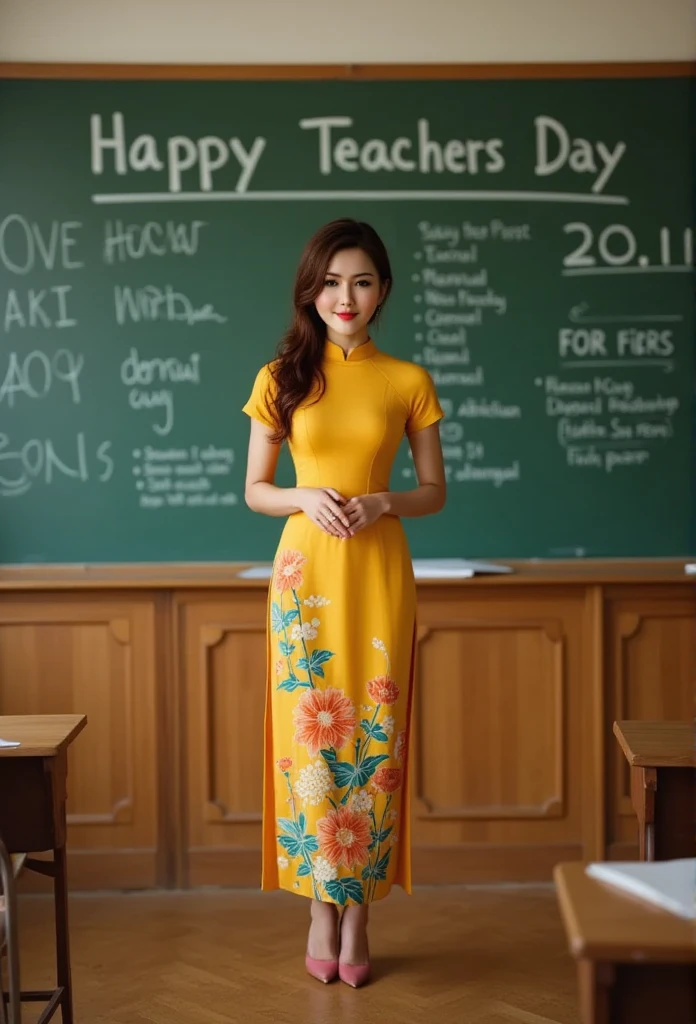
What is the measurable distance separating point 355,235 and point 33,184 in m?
1.53

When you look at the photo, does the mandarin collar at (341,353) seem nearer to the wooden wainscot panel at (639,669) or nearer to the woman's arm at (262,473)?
the woman's arm at (262,473)

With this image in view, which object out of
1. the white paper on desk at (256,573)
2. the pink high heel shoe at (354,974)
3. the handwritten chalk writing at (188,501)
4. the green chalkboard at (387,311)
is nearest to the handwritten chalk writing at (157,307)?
the green chalkboard at (387,311)

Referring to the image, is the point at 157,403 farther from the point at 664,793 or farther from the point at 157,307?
the point at 664,793

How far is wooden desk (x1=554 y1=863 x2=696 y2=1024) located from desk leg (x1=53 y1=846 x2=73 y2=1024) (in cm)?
133

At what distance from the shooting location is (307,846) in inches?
100

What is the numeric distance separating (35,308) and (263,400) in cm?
132

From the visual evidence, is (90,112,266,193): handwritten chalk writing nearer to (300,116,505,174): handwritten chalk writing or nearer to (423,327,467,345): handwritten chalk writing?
(300,116,505,174): handwritten chalk writing

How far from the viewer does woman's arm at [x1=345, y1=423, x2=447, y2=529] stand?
96.1 inches

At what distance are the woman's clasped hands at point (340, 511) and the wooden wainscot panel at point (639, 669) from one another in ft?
4.01

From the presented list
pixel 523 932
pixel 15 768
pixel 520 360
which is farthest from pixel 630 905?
pixel 520 360

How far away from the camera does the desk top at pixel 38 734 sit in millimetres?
1969

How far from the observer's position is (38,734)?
2.08m

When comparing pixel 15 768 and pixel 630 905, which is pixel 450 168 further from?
pixel 630 905

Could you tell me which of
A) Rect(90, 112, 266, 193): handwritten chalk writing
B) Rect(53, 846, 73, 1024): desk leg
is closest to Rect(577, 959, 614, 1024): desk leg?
Rect(53, 846, 73, 1024): desk leg
